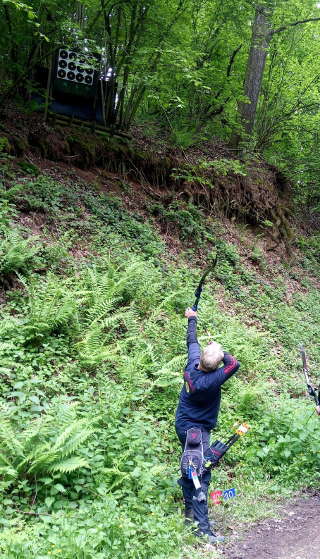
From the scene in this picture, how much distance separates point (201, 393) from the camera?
16.5 feet

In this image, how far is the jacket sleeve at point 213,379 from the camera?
4961mm

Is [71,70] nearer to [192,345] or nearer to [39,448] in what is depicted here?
[192,345]

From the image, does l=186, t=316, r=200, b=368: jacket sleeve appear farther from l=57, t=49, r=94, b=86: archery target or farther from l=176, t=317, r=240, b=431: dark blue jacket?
l=57, t=49, r=94, b=86: archery target

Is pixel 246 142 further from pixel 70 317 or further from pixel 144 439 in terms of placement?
pixel 144 439

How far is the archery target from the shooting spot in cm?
1229

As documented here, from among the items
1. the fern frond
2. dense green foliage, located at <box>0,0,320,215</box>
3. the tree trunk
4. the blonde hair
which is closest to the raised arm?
the blonde hair

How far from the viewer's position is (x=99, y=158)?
1311 cm

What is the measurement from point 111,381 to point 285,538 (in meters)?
2.87

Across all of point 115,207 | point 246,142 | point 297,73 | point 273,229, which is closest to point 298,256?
point 273,229

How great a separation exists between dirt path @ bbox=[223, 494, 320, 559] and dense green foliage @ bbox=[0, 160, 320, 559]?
0.32m

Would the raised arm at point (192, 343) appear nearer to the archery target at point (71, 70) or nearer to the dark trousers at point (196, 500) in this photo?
the dark trousers at point (196, 500)

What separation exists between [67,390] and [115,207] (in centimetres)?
676

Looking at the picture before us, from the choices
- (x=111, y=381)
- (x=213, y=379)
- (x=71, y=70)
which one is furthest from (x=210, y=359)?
(x=71, y=70)

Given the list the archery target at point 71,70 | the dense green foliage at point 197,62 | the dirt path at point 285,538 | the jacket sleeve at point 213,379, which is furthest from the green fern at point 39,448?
the archery target at point 71,70
